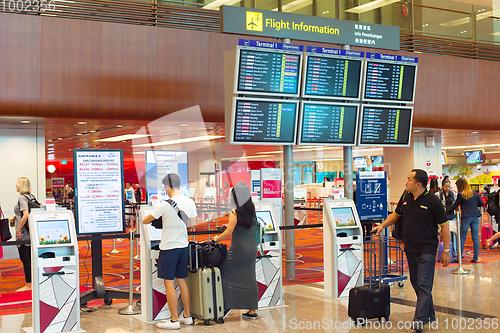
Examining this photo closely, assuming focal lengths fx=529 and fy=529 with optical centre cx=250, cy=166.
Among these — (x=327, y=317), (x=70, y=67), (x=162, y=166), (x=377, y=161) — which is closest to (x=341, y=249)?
(x=327, y=317)

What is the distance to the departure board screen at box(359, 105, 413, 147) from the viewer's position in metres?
7.13

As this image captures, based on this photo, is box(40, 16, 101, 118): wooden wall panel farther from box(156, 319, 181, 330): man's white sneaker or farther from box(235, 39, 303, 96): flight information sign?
box(156, 319, 181, 330): man's white sneaker

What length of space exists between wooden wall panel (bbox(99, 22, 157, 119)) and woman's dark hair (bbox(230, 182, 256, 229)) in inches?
137

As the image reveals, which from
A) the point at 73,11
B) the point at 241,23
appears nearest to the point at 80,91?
the point at 73,11

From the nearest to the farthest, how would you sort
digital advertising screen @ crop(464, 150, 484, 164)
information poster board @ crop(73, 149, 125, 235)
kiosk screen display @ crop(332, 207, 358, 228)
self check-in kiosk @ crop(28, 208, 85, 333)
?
self check-in kiosk @ crop(28, 208, 85, 333), information poster board @ crop(73, 149, 125, 235), kiosk screen display @ crop(332, 207, 358, 228), digital advertising screen @ crop(464, 150, 484, 164)

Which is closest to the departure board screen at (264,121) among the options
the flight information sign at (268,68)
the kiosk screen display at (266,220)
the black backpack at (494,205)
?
the flight information sign at (268,68)

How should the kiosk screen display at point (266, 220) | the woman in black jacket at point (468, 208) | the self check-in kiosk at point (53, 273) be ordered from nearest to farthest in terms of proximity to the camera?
1. the self check-in kiosk at point (53, 273)
2. the kiosk screen display at point (266, 220)
3. the woman in black jacket at point (468, 208)

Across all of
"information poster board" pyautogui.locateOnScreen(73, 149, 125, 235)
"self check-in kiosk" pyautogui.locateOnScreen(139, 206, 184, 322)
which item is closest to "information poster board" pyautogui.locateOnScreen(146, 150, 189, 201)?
"information poster board" pyautogui.locateOnScreen(73, 149, 125, 235)

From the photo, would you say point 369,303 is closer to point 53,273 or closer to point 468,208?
point 53,273

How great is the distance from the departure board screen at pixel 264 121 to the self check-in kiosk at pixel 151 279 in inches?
67.0

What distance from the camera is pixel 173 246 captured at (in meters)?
4.74

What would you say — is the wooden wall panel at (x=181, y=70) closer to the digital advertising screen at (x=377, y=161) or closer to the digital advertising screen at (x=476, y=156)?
the digital advertising screen at (x=377, y=161)

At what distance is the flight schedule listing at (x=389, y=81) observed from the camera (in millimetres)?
7035

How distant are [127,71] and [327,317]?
4.63m
